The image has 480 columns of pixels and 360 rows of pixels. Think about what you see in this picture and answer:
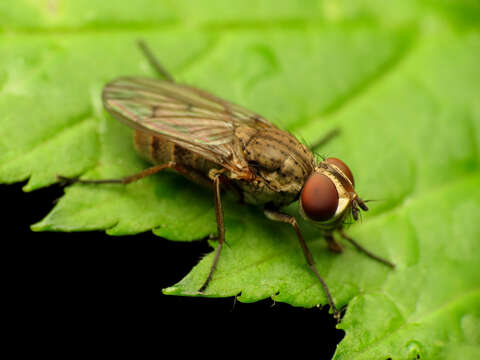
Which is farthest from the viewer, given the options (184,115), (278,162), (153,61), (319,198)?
(153,61)

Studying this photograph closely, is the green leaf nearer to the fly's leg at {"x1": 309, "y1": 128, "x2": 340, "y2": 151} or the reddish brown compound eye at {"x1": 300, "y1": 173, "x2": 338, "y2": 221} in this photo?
the fly's leg at {"x1": 309, "y1": 128, "x2": 340, "y2": 151}

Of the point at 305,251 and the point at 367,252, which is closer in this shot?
the point at 305,251

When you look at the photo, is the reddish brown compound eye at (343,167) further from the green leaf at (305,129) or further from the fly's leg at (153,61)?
the fly's leg at (153,61)

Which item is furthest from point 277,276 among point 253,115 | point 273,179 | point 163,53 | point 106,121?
point 163,53

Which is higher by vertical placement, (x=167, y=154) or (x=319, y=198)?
(x=167, y=154)

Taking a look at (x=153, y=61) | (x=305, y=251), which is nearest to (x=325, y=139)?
(x=305, y=251)

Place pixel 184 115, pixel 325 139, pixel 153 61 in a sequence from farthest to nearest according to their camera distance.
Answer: pixel 325 139 → pixel 153 61 → pixel 184 115

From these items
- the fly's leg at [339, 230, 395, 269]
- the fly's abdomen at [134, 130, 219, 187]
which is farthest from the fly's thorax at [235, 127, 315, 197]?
the fly's leg at [339, 230, 395, 269]

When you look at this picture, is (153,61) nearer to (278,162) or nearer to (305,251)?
(278,162)
